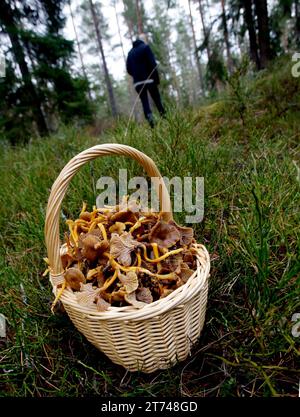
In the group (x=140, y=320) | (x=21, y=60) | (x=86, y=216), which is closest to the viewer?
(x=140, y=320)

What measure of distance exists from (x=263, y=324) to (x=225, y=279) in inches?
11.3

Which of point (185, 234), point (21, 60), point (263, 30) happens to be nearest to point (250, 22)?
point (263, 30)

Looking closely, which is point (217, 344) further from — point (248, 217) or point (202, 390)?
point (248, 217)

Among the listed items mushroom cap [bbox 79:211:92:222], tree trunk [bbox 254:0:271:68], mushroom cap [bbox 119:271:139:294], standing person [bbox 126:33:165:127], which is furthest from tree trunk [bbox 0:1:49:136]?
mushroom cap [bbox 119:271:139:294]

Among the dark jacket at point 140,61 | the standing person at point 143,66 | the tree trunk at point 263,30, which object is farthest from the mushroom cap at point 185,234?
the tree trunk at point 263,30

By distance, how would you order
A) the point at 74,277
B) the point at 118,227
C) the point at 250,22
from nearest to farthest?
the point at 74,277, the point at 118,227, the point at 250,22

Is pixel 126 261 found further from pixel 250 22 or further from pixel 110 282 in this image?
pixel 250 22

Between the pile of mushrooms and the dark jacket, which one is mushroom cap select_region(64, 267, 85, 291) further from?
the dark jacket

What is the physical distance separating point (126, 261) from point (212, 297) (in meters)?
0.43

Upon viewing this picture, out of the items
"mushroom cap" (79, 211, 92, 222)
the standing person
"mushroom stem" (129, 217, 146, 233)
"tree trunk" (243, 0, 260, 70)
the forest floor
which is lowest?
the forest floor

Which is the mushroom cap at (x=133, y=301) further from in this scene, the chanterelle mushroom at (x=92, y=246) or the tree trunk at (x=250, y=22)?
the tree trunk at (x=250, y=22)

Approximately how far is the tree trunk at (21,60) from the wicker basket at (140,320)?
15.7 feet

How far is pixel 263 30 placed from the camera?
3.94 meters

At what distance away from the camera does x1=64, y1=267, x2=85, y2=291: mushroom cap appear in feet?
2.73
